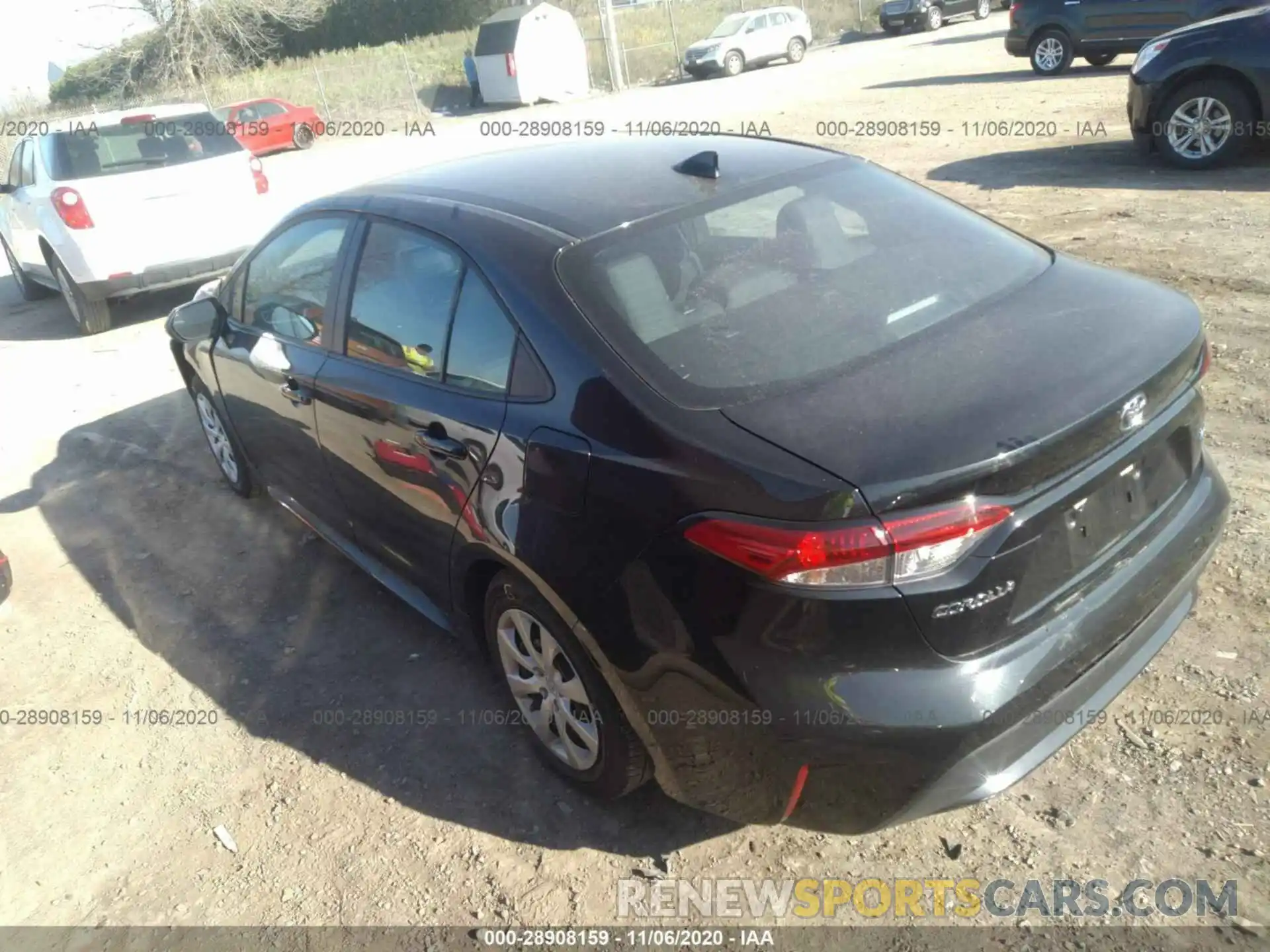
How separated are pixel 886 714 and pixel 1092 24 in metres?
16.0

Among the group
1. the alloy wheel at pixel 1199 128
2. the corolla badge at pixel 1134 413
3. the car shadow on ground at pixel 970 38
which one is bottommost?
the car shadow on ground at pixel 970 38

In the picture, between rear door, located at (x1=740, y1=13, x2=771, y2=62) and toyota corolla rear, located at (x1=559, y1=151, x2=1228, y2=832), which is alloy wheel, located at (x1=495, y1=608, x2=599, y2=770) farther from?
rear door, located at (x1=740, y1=13, x2=771, y2=62)

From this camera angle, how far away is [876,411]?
2236 mm

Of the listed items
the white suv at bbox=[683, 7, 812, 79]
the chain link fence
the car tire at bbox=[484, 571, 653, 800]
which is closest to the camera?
the car tire at bbox=[484, 571, 653, 800]

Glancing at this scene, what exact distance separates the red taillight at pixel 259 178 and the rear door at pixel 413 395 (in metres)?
6.50

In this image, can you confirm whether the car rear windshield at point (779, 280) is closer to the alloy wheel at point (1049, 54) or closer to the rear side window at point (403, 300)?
the rear side window at point (403, 300)

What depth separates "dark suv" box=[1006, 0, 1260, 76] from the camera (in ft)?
43.9

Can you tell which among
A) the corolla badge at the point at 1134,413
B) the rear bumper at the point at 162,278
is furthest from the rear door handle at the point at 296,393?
the rear bumper at the point at 162,278

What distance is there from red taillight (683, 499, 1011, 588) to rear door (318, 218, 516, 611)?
0.96 meters

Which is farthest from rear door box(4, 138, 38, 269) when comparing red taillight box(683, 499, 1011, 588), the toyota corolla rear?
red taillight box(683, 499, 1011, 588)

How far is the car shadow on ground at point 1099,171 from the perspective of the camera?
27.0ft

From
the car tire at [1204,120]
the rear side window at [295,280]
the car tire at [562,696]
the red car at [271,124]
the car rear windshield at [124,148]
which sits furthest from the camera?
the red car at [271,124]

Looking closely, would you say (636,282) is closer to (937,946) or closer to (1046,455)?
(1046,455)

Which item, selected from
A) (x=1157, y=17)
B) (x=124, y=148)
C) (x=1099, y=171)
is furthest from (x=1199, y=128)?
(x=124, y=148)
